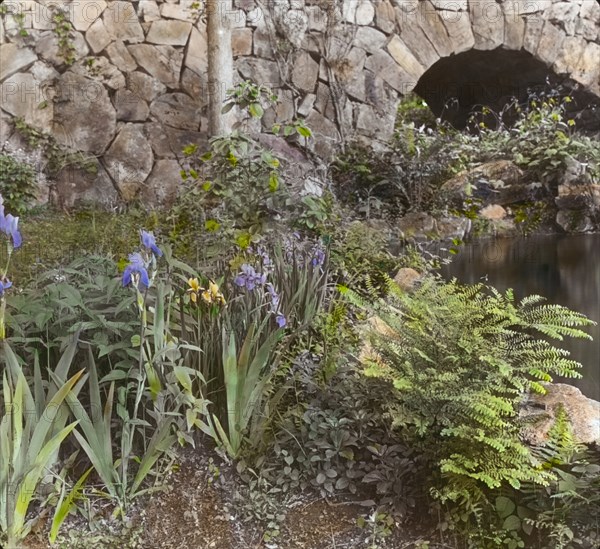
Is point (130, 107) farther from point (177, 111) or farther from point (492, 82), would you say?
point (492, 82)

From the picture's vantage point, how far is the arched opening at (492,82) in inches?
250

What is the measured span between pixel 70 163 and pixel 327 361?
3.63 meters

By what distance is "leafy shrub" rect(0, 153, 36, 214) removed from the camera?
4.75m

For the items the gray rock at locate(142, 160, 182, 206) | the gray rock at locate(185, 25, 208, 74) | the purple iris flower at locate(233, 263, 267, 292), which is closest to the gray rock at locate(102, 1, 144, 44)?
the gray rock at locate(185, 25, 208, 74)

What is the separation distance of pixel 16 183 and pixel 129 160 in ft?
2.75

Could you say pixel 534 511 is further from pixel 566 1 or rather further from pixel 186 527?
pixel 566 1

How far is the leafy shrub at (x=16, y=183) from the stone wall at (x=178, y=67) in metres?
0.14

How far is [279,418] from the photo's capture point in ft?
6.45

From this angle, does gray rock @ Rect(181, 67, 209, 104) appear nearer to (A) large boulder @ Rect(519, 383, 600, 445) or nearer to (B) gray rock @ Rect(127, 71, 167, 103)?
(B) gray rock @ Rect(127, 71, 167, 103)

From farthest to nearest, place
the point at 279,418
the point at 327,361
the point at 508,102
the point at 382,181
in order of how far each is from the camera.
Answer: the point at 508,102 < the point at 382,181 < the point at 327,361 < the point at 279,418

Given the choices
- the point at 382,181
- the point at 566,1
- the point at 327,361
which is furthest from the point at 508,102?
the point at 327,361

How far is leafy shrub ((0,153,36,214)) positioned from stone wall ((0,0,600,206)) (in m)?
0.14

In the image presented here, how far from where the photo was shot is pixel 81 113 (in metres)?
5.09

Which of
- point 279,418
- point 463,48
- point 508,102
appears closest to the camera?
point 279,418
